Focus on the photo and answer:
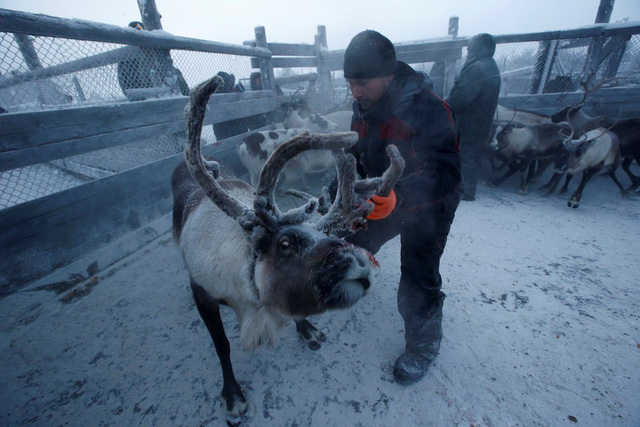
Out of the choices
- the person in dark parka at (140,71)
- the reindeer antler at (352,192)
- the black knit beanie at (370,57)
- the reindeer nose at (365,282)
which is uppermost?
the person in dark parka at (140,71)

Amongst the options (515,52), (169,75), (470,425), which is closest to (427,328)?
(470,425)

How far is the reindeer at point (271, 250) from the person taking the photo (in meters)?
1.42

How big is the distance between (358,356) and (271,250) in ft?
5.12

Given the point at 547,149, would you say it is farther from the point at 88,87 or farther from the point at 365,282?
the point at 88,87

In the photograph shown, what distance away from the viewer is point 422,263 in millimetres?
2156

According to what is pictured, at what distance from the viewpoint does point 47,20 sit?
285 cm

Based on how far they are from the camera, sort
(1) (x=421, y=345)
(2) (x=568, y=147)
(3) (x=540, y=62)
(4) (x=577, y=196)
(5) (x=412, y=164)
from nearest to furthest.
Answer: (5) (x=412, y=164)
(1) (x=421, y=345)
(4) (x=577, y=196)
(2) (x=568, y=147)
(3) (x=540, y=62)

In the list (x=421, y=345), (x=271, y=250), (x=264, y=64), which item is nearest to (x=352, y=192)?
(x=271, y=250)

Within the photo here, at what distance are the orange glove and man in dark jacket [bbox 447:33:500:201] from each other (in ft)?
13.5

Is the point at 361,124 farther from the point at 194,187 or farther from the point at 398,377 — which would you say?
the point at 398,377

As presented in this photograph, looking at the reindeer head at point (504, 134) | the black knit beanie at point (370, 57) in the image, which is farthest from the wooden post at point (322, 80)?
the black knit beanie at point (370, 57)

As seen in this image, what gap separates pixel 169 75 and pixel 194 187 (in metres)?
2.94

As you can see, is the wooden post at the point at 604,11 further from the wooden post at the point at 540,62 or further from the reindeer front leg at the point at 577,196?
the reindeer front leg at the point at 577,196

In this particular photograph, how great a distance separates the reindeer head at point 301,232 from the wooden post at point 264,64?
6.37 metres
